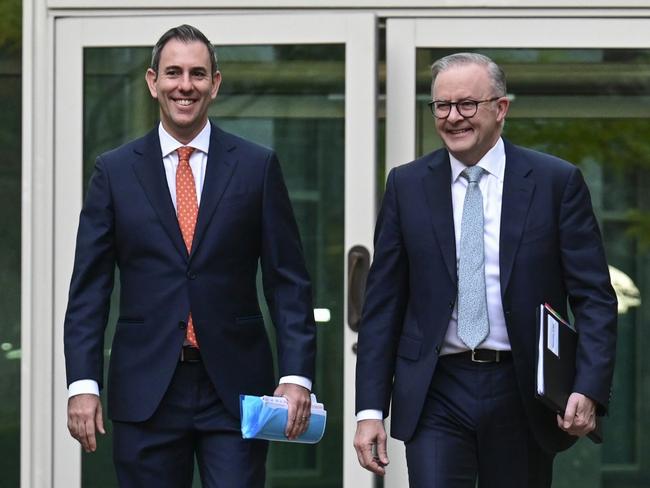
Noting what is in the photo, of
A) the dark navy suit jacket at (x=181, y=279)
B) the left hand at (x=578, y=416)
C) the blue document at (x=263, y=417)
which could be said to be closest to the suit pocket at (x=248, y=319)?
the dark navy suit jacket at (x=181, y=279)

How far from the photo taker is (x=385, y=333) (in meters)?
4.74

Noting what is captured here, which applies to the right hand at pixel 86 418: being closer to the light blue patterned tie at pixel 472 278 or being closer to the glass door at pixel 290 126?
the light blue patterned tie at pixel 472 278

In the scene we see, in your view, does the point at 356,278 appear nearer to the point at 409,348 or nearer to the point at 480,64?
the point at 409,348

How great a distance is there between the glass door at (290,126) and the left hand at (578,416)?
222 centimetres

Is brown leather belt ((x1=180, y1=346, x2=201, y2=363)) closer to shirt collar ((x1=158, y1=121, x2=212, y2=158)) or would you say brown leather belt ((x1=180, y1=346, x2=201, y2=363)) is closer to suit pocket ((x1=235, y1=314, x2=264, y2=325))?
suit pocket ((x1=235, y1=314, x2=264, y2=325))

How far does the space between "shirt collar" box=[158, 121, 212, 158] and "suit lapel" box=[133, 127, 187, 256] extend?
18 millimetres

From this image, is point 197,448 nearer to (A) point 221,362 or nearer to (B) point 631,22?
(A) point 221,362

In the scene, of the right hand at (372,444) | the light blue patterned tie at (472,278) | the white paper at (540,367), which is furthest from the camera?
the right hand at (372,444)

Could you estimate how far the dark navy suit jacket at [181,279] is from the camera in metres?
4.64

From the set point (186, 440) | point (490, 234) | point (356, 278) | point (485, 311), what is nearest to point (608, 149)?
point (356, 278)

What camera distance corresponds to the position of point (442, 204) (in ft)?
15.4

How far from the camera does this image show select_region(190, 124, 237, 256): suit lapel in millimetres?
4676

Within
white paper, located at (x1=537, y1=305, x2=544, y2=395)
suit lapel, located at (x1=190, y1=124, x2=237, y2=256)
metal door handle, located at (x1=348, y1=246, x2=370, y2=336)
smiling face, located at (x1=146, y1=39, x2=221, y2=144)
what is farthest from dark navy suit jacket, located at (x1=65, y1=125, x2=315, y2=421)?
metal door handle, located at (x1=348, y1=246, x2=370, y2=336)

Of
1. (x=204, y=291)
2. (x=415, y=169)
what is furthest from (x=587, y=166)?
(x=204, y=291)
